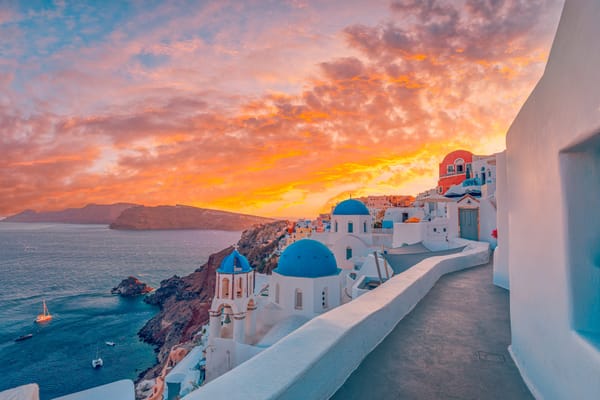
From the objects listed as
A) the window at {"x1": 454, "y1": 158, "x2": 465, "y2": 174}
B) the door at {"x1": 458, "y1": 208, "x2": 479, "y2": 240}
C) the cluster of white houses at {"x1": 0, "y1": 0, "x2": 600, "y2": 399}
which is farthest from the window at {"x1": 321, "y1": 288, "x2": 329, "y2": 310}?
the window at {"x1": 454, "y1": 158, "x2": 465, "y2": 174}

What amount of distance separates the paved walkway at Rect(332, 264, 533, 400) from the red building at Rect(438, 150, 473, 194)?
36292mm

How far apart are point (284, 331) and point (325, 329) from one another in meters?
12.6

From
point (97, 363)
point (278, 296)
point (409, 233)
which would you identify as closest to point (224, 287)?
point (278, 296)

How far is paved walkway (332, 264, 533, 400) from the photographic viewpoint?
2.60 meters

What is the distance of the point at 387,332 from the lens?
376 cm

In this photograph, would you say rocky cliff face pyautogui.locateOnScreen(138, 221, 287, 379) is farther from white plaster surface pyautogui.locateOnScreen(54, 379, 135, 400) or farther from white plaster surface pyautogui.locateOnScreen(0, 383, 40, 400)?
white plaster surface pyautogui.locateOnScreen(0, 383, 40, 400)

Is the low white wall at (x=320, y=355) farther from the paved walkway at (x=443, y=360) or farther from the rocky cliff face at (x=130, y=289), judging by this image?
the rocky cliff face at (x=130, y=289)

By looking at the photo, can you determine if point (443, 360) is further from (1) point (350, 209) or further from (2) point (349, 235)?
(1) point (350, 209)

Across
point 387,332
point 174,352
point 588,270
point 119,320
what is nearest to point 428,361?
point 387,332

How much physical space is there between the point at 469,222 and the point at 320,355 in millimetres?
19080

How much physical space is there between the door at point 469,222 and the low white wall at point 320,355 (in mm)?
16431

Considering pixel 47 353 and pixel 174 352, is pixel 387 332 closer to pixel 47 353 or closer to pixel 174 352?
pixel 174 352

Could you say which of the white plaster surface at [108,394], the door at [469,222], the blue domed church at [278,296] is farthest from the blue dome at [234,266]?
the door at [469,222]

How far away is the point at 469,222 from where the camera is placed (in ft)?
61.1
